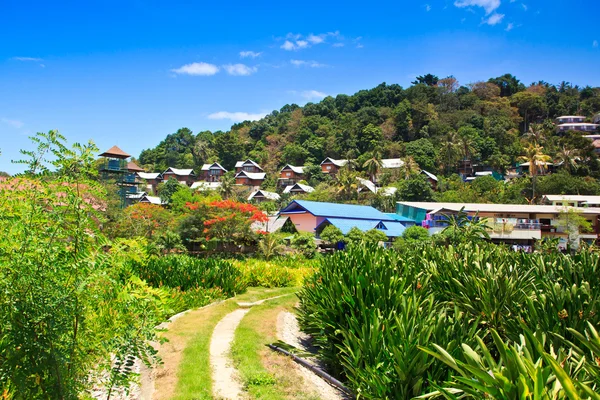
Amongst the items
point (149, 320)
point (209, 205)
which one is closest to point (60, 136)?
point (149, 320)

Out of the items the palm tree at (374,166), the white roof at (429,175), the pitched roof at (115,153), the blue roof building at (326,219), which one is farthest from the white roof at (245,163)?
the blue roof building at (326,219)

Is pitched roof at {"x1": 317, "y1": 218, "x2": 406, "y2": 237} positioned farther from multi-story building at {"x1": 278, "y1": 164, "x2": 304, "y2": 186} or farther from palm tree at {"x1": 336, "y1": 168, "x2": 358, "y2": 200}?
multi-story building at {"x1": 278, "y1": 164, "x2": 304, "y2": 186}

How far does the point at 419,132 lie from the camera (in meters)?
87.9

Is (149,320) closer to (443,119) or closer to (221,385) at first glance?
(221,385)

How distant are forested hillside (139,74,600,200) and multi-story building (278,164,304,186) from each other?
4.38 metres

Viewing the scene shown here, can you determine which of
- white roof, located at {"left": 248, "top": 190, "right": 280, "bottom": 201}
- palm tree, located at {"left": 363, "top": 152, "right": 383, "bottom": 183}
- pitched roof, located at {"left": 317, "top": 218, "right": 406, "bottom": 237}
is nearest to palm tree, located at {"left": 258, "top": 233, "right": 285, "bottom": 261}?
pitched roof, located at {"left": 317, "top": 218, "right": 406, "bottom": 237}

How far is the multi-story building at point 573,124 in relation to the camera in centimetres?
8981

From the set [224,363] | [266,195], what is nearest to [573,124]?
[266,195]

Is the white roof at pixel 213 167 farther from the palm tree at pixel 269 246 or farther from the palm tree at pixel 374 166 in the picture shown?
the palm tree at pixel 269 246

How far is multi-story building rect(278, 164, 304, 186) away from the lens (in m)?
85.0

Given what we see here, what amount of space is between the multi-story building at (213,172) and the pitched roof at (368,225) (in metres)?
54.1

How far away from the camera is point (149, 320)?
403 cm

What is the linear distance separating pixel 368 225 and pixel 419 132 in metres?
52.1

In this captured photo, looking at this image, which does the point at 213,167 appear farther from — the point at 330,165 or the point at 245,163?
the point at 330,165
